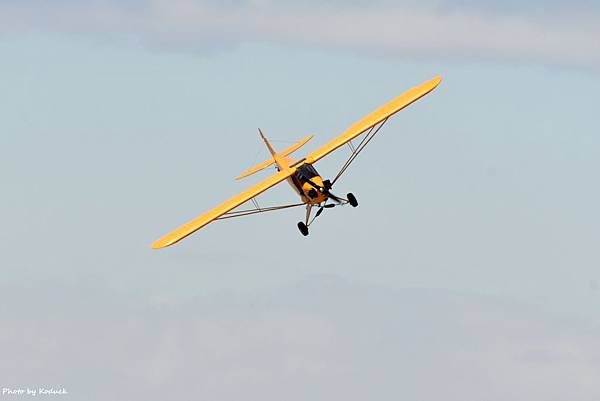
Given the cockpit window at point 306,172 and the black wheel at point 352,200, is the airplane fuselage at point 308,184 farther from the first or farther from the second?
the black wheel at point 352,200

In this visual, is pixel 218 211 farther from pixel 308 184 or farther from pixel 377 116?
pixel 377 116

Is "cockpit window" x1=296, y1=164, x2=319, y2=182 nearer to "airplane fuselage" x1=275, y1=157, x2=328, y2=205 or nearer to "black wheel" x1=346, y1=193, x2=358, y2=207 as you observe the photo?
"airplane fuselage" x1=275, y1=157, x2=328, y2=205

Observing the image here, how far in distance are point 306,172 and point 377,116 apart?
7972mm

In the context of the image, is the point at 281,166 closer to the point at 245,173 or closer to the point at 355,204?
the point at 245,173

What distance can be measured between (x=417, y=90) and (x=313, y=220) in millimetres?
13004

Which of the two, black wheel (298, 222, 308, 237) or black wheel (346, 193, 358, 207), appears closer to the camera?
black wheel (346, 193, 358, 207)

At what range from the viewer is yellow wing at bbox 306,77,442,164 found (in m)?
85.7

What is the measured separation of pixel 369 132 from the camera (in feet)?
290

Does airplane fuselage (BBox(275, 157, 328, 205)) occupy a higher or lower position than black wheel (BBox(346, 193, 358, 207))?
higher

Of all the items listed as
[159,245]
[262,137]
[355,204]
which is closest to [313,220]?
[355,204]

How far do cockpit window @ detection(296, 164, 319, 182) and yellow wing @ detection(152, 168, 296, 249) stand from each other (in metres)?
0.40

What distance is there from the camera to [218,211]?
272 feet

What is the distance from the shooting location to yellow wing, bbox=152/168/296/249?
81000 millimetres

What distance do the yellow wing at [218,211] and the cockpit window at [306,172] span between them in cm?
40
